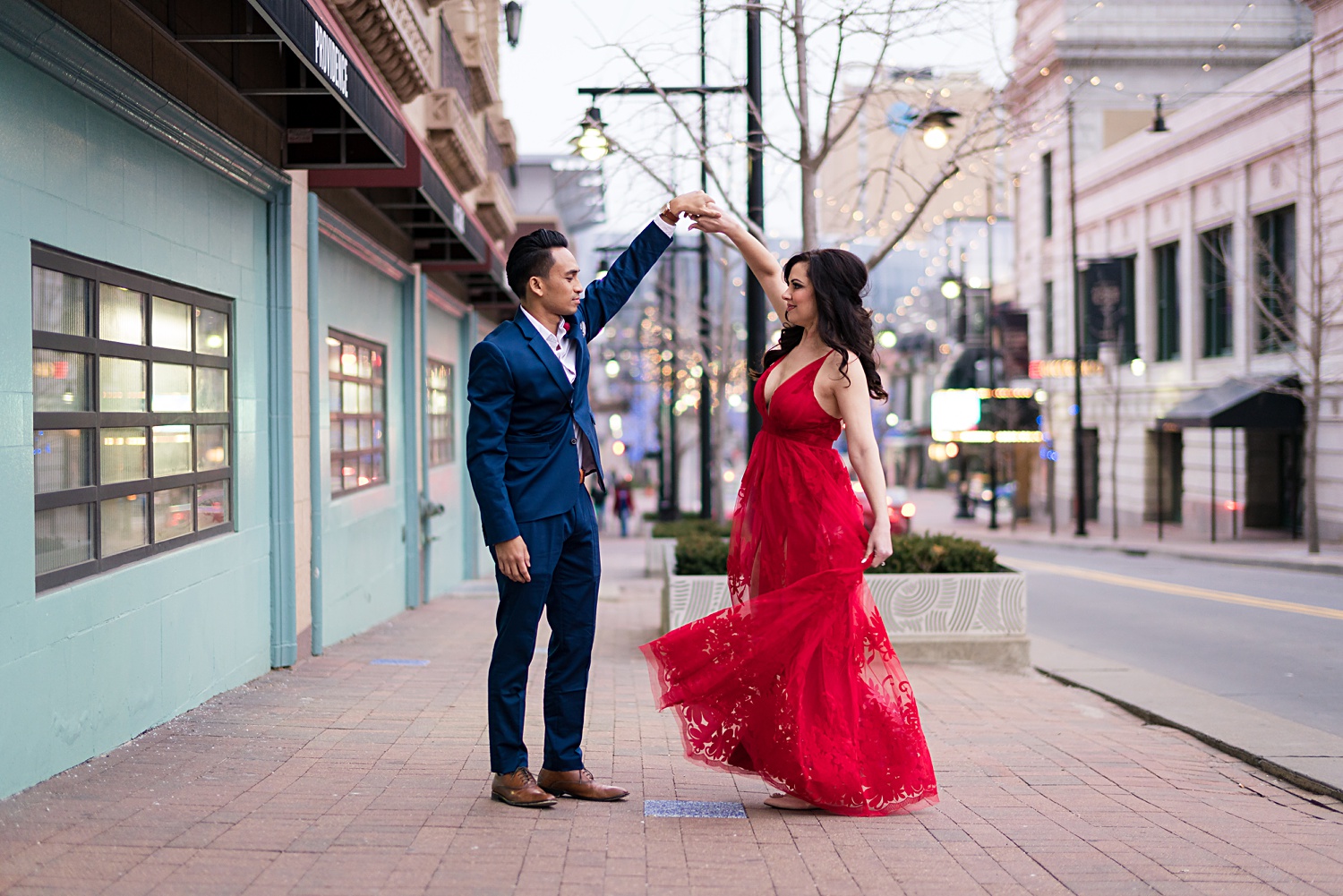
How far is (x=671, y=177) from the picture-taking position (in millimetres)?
13469

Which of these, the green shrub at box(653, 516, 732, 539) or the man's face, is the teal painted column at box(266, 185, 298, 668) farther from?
the green shrub at box(653, 516, 732, 539)

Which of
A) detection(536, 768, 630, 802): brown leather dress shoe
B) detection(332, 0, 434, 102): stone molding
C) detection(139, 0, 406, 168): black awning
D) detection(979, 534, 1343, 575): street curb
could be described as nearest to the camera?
detection(536, 768, 630, 802): brown leather dress shoe

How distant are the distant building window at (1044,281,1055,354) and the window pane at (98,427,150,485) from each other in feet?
120

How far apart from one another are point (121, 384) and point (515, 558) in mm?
2441

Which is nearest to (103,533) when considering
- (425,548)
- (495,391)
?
(495,391)

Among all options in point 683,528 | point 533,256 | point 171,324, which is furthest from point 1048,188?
point 533,256

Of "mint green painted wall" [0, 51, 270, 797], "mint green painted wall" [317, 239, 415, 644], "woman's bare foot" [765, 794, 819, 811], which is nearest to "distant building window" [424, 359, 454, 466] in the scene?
"mint green painted wall" [317, 239, 415, 644]

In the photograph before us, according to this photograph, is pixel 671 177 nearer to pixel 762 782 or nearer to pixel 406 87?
pixel 406 87

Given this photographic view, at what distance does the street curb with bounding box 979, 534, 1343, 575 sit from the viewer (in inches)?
755

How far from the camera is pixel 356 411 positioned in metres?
10.9

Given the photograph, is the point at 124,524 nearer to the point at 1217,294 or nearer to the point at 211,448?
the point at 211,448

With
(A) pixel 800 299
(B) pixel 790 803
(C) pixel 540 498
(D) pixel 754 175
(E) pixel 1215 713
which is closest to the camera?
(C) pixel 540 498

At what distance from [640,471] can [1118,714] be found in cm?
7349

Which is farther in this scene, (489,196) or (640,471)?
(640,471)
